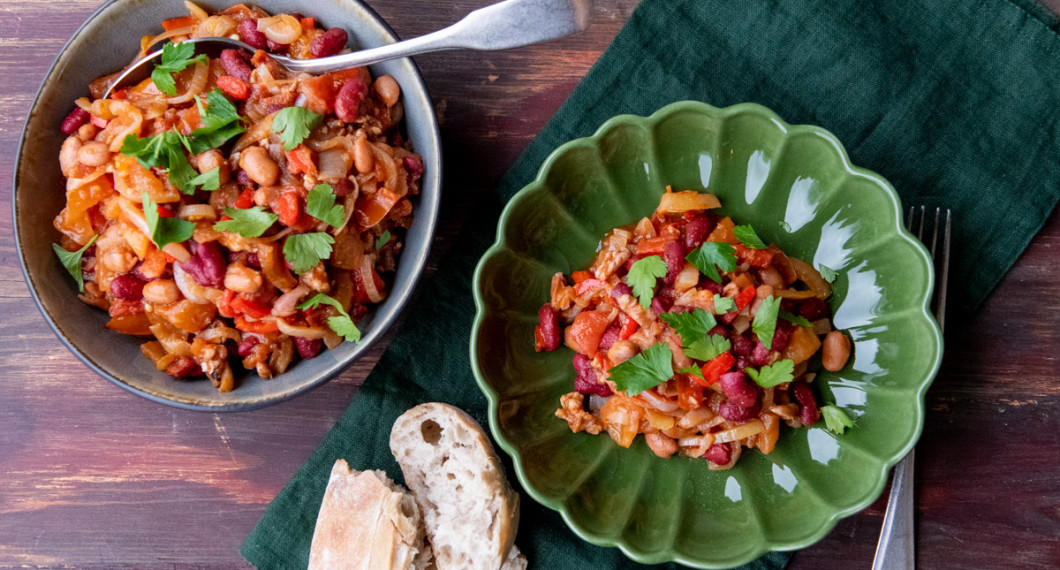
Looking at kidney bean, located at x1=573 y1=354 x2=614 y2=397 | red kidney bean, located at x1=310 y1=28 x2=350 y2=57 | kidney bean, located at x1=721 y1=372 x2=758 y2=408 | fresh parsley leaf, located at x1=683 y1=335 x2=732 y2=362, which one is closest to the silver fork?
kidney bean, located at x1=721 y1=372 x2=758 y2=408

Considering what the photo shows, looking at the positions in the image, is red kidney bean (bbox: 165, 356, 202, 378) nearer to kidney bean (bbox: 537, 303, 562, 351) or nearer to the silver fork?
kidney bean (bbox: 537, 303, 562, 351)

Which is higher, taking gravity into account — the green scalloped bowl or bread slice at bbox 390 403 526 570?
the green scalloped bowl

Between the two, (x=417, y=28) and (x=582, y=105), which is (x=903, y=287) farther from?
(x=417, y=28)

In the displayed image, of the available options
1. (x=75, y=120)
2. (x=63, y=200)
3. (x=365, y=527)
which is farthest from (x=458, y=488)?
(x=75, y=120)

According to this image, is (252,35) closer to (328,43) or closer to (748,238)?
(328,43)

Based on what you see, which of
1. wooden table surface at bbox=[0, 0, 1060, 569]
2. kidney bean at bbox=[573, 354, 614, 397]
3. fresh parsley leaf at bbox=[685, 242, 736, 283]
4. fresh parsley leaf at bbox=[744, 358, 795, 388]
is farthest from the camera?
wooden table surface at bbox=[0, 0, 1060, 569]

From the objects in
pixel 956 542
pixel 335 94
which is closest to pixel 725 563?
pixel 956 542
